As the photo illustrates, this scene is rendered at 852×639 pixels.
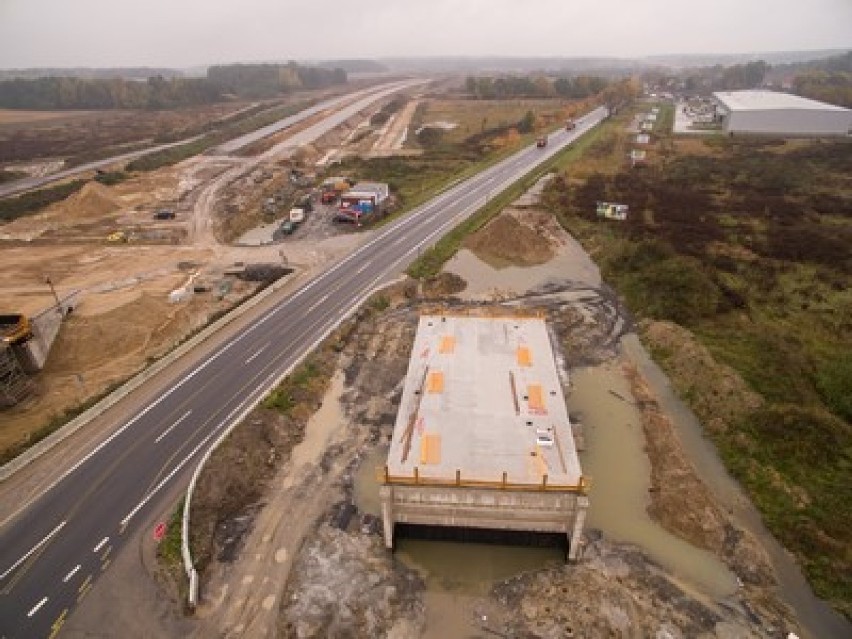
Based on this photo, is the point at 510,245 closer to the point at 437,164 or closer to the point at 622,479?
the point at 622,479

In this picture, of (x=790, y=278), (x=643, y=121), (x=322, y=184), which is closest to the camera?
(x=790, y=278)

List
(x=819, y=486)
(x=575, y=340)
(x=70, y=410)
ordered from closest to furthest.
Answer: (x=819, y=486), (x=70, y=410), (x=575, y=340)

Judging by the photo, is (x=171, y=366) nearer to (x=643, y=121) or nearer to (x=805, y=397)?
(x=805, y=397)

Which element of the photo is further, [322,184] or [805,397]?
[322,184]

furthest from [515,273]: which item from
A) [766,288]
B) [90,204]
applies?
[90,204]

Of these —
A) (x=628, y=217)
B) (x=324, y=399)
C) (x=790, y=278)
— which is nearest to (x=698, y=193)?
(x=628, y=217)

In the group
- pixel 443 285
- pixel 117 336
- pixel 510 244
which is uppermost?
pixel 510 244

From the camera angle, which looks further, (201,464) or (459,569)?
(201,464)
